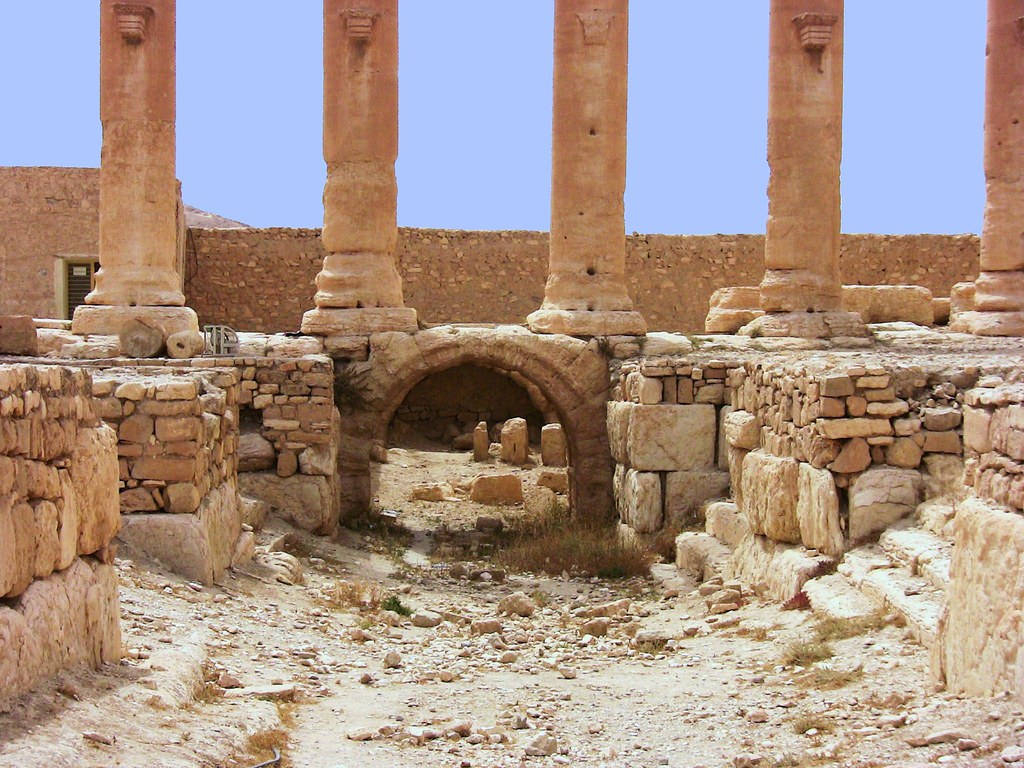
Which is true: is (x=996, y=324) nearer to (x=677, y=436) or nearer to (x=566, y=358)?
(x=566, y=358)

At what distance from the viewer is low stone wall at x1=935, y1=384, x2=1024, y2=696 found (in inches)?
208

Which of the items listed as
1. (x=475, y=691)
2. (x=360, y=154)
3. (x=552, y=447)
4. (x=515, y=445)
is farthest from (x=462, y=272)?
(x=475, y=691)

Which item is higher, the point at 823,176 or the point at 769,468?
the point at 823,176

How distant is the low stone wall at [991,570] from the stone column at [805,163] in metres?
11.3

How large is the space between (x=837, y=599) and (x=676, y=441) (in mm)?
5471

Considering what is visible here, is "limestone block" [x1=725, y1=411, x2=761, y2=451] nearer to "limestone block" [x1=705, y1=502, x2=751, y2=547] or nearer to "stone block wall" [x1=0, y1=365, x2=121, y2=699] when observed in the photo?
"limestone block" [x1=705, y1=502, x2=751, y2=547]

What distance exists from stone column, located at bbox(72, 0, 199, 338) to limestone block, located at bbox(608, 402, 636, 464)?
547cm

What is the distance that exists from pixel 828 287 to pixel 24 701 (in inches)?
559

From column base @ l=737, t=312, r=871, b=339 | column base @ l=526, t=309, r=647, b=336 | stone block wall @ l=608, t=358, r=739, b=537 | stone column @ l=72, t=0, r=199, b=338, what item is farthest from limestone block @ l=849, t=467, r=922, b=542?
stone column @ l=72, t=0, r=199, b=338

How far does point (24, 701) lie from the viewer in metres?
4.87

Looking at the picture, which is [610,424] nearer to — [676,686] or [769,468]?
[769,468]

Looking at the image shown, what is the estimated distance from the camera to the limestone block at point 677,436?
1372 cm

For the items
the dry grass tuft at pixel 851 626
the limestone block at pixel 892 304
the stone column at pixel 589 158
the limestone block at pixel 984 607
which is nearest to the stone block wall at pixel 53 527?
the limestone block at pixel 984 607

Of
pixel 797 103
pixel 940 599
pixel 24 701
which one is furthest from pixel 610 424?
pixel 24 701
